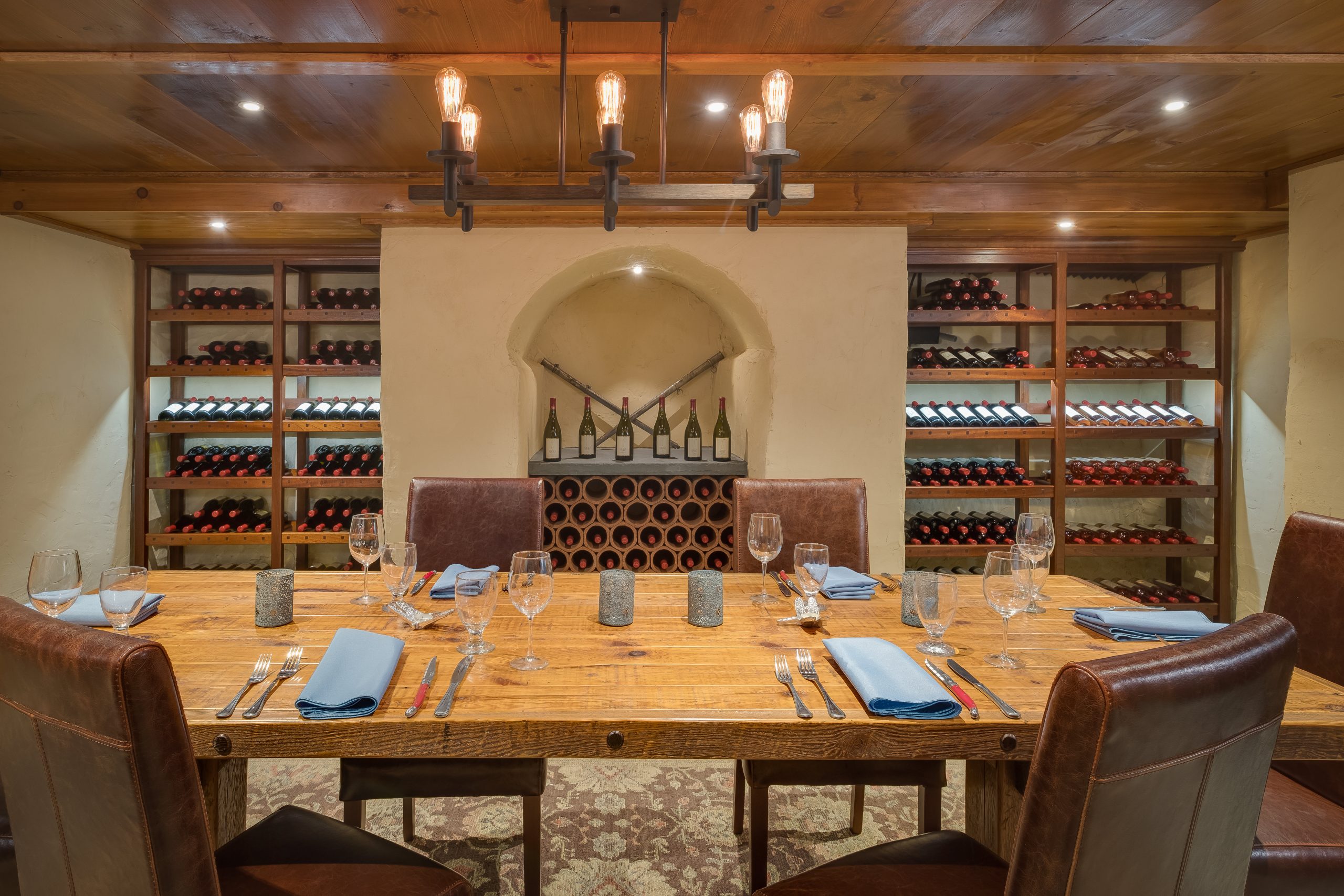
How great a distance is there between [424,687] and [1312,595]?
1.72 m

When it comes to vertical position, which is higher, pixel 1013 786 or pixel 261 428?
pixel 261 428

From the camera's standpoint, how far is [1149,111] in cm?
224

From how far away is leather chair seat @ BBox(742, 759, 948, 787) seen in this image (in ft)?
4.58

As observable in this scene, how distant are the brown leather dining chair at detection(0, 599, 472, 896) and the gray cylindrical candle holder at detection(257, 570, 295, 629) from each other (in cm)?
55

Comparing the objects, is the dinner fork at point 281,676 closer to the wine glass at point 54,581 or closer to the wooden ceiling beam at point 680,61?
the wine glass at point 54,581

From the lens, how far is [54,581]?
1.23 m

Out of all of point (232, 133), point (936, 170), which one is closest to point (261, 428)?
point (232, 133)

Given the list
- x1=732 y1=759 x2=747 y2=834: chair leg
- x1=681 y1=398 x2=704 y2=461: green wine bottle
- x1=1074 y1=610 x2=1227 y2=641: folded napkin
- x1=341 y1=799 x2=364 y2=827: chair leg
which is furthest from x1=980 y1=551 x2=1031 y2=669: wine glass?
x1=681 y1=398 x2=704 y2=461: green wine bottle

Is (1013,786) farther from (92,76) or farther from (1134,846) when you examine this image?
(92,76)

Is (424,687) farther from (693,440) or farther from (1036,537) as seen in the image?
(693,440)

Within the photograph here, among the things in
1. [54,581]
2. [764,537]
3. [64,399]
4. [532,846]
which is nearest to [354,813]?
[532,846]

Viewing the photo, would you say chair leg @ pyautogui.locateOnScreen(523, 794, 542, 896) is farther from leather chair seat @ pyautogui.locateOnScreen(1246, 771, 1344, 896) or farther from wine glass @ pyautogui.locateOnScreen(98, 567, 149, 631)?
leather chair seat @ pyautogui.locateOnScreen(1246, 771, 1344, 896)

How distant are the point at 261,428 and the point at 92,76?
6.03ft

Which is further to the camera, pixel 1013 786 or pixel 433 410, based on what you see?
pixel 433 410
